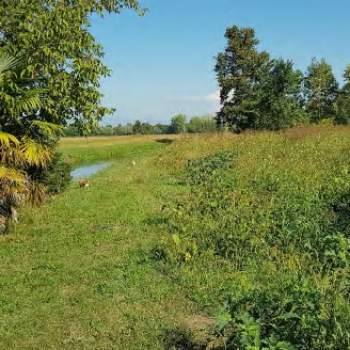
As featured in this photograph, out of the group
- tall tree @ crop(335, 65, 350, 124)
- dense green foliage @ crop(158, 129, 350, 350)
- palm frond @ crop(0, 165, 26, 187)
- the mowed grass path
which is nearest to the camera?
dense green foliage @ crop(158, 129, 350, 350)

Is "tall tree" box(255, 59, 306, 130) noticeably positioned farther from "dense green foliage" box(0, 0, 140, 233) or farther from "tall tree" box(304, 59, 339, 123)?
"dense green foliage" box(0, 0, 140, 233)

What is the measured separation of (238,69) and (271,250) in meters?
45.8

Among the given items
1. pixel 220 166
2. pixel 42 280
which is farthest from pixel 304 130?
pixel 42 280

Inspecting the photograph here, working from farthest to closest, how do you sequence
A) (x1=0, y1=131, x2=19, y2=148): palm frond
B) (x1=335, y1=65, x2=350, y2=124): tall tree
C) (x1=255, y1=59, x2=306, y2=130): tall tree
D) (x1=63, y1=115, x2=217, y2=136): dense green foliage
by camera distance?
1. (x1=63, y1=115, x2=217, y2=136): dense green foliage
2. (x1=335, y1=65, x2=350, y2=124): tall tree
3. (x1=255, y1=59, x2=306, y2=130): tall tree
4. (x1=0, y1=131, x2=19, y2=148): palm frond

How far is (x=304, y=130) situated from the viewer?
74.1ft

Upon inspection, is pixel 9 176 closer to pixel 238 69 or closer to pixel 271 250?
pixel 271 250

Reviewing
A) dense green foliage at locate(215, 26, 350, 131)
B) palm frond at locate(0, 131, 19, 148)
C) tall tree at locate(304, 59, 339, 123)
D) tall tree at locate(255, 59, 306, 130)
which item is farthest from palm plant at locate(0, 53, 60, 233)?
tall tree at locate(304, 59, 339, 123)

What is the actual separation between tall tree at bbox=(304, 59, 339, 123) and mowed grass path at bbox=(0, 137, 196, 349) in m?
42.4

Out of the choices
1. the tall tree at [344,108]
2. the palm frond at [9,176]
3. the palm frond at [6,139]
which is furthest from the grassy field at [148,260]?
the tall tree at [344,108]

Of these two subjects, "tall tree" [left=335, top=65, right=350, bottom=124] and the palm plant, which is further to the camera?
"tall tree" [left=335, top=65, right=350, bottom=124]

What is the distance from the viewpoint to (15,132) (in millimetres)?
10406

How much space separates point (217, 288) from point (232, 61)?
47.3 meters

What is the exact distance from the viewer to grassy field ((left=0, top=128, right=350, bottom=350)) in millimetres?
5648

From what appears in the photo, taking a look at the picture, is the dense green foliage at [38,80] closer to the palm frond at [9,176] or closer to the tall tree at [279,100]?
the palm frond at [9,176]
